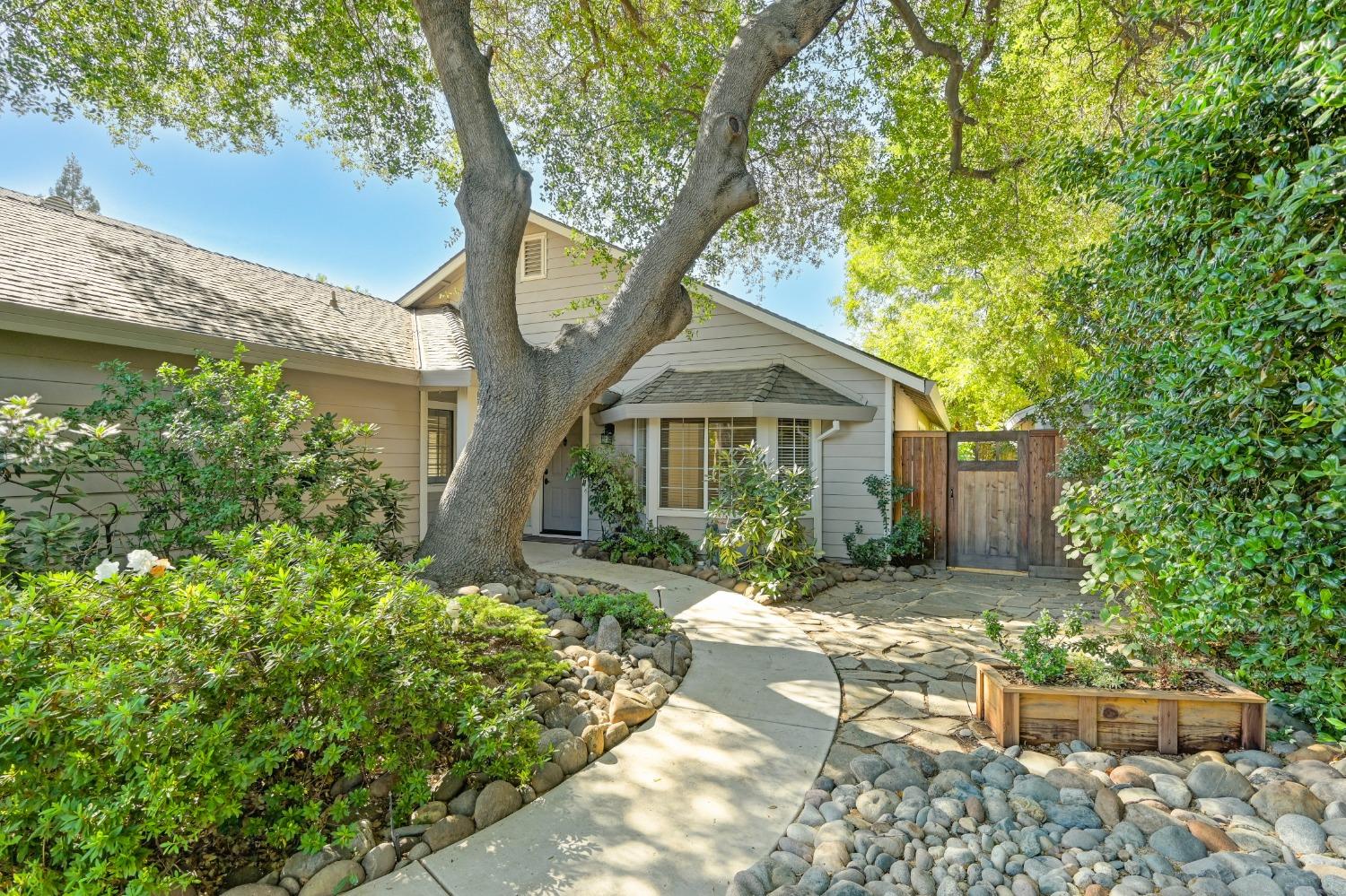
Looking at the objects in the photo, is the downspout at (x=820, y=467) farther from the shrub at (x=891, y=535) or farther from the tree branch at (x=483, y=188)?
the tree branch at (x=483, y=188)

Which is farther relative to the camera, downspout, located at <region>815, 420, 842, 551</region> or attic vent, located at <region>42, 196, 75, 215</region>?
downspout, located at <region>815, 420, 842, 551</region>

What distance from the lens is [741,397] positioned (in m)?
8.55

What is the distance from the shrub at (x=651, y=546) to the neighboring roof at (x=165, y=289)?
3.64 meters

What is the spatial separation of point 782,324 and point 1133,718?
692 cm

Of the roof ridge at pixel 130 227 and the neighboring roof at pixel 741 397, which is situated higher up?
A: the roof ridge at pixel 130 227

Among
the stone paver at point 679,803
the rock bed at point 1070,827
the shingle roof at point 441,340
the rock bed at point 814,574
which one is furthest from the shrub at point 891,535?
the shingle roof at point 441,340

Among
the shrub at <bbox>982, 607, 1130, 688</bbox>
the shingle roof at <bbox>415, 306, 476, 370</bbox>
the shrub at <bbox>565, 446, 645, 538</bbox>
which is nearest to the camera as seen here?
the shrub at <bbox>982, 607, 1130, 688</bbox>

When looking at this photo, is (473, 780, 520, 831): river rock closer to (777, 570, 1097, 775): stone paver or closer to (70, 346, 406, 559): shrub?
(777, 570, 1097, 775): stone paver

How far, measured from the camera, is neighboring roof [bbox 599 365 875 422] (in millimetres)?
8430

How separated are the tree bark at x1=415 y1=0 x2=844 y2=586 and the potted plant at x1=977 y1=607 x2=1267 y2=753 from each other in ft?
12.9

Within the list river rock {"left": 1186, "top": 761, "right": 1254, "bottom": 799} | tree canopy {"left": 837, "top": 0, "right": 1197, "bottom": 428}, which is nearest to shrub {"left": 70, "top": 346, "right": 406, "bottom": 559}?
river rock {"left": 1186, "top": 761, "right": 1254, "bottom": 799}

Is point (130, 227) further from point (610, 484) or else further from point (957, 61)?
point (957, 61)

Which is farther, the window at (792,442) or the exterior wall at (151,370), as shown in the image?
the window at (792,442)

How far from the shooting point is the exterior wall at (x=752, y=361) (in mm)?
8906
